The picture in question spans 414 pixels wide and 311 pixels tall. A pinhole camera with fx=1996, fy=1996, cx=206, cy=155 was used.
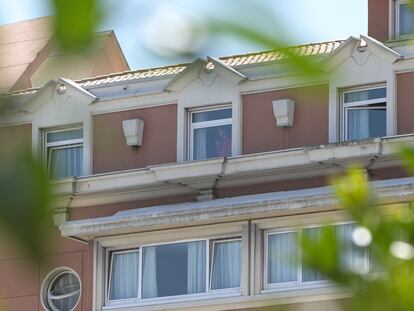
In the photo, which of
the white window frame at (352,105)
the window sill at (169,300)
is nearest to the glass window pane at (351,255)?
the white window frame at (352,105)

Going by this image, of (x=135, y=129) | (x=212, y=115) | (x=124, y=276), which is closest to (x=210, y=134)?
(x=212, y=115)

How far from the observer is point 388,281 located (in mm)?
2400

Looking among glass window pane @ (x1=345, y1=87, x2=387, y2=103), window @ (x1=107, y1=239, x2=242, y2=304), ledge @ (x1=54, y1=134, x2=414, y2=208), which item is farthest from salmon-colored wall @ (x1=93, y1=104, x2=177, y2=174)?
glass window pane @ (x1=345, y1=87, x2=387, y2=103)

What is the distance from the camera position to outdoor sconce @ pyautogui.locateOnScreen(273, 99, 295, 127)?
2725 centimetres

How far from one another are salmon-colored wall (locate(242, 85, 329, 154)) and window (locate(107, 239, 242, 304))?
1.47 meters

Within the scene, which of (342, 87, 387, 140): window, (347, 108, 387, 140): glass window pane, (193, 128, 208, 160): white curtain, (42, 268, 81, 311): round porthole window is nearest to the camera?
(342, 87, 387, 140): window

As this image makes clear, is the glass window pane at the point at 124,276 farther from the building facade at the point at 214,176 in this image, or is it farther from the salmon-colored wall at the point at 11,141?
the salmon-colored wall at the point at 11,141

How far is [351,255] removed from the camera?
2.42 m

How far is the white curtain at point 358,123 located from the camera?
27.2 meters

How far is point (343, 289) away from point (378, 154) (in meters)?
24.2

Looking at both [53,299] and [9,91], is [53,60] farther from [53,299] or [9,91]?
[53,299]

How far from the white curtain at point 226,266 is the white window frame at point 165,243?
77 mm

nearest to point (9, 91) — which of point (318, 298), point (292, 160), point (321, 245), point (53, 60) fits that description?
point (53, 60)

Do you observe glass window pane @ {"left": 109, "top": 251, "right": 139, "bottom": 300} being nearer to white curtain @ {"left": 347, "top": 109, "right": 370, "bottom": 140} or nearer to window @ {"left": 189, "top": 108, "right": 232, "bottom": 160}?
window @ {"left": 189, "top": 108, "right": 232, "bottom": 160}
